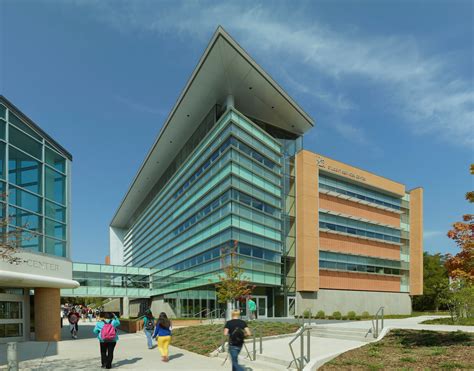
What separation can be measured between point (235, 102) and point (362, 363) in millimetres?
33140

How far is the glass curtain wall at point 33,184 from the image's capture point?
18.8 meters

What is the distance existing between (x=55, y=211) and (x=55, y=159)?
2762 mm

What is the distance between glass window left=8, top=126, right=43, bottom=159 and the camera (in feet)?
64.4

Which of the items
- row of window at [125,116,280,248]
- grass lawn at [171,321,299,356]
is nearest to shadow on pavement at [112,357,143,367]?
grass lawn at [171,321,299,356]

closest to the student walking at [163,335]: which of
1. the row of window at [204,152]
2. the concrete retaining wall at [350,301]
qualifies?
the row of window at [204,152]

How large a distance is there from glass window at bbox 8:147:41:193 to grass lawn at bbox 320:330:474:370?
1511 cm

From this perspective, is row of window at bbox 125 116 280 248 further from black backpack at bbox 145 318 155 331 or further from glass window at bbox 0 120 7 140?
black backpack at bbox 145 318 155 331

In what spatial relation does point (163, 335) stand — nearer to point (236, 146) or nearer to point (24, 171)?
point (24, 171)

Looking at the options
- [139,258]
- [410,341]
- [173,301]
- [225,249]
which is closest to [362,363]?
[410,341]

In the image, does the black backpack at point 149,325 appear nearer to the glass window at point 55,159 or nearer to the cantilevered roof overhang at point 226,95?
the glass window at point 55,159

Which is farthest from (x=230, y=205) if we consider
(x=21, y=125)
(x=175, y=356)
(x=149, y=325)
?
(x=175, y=356)

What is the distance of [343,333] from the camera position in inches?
689

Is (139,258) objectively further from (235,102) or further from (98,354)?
(98,354)

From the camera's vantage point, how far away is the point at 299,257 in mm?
43656
